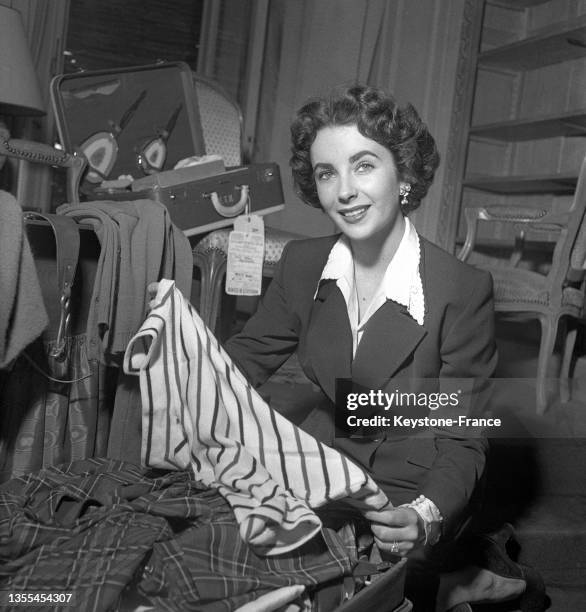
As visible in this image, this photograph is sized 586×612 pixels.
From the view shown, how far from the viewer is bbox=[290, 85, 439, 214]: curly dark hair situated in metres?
1.26

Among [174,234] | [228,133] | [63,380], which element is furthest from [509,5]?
[63,380]

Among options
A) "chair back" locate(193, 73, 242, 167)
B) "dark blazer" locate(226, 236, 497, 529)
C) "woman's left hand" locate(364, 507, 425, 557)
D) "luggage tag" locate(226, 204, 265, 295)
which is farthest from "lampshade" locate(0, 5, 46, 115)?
"woman's left hand" locate(364, 507, 425, 557)

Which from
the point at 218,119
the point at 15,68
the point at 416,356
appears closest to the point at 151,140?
the point at 218,119

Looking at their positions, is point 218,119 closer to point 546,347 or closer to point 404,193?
point 546,347

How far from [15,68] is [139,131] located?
1.86 feet

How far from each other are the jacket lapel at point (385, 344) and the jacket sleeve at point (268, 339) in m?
0.16

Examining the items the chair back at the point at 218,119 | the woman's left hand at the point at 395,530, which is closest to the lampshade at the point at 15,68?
the chair back at the point at 218,119

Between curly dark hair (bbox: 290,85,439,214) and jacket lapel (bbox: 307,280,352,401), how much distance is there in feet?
0.68

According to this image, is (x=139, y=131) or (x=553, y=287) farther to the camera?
(x=553, y=287)

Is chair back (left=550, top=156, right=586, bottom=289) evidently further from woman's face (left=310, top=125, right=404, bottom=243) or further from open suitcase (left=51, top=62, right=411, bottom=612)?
woman's face (left=310, top=125, right=404, bottom=243)

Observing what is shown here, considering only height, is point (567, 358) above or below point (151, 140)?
below

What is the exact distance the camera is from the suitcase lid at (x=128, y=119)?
2.59m

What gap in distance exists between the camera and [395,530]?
3.50 feet

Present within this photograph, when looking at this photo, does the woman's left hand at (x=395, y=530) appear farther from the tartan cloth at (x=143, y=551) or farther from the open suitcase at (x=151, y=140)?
the open suitcase at (x=151, y=140)
